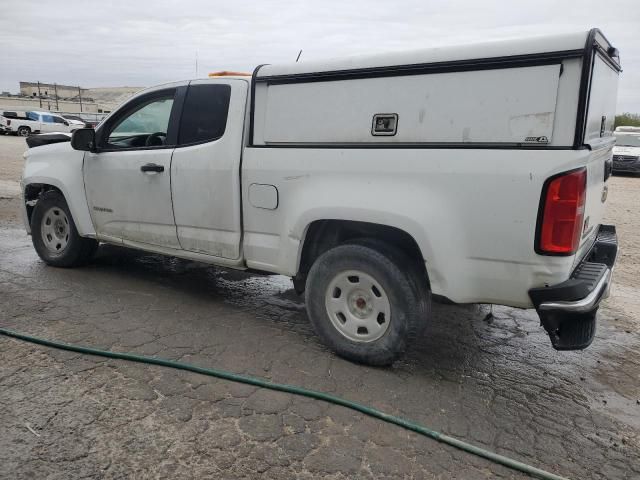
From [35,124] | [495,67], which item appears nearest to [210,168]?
[495,67]

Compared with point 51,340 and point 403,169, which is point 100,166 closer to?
point 51,340

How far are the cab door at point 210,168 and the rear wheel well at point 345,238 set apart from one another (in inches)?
23.0

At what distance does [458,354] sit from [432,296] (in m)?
0.61

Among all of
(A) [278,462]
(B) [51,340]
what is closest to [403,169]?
(A) [278,462]

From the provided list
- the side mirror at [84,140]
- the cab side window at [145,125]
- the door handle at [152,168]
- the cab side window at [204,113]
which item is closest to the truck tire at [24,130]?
the side mirror at [84,140]

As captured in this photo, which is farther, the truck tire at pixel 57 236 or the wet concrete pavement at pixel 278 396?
the truck tire at pixel 57 236

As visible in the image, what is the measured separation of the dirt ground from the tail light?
3.39 feet

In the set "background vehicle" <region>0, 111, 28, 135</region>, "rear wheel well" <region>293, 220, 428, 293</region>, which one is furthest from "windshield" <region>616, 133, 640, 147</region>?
"background vehicle" <region>0, 111, 28, 135</region>

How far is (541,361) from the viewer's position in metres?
3.79

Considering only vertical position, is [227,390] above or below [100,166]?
below

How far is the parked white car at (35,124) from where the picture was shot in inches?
1104

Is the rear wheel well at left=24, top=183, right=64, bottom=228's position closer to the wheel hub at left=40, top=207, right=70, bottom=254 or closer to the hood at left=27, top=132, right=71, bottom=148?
the wheel hub at left=40, top=207, right=70, bottom=254

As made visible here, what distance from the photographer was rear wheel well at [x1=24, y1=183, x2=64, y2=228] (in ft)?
17.6

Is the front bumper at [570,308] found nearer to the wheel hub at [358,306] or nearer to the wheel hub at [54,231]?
the wheel hub at [358,306]
